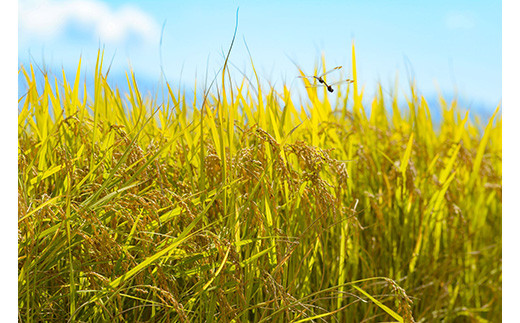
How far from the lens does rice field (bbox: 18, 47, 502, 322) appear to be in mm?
1025

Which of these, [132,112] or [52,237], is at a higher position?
[132,112]

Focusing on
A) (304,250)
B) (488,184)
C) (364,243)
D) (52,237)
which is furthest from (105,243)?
(488,184)

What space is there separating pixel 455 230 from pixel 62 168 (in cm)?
159

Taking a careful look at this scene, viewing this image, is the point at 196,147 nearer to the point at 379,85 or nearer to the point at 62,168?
the point at 62,168

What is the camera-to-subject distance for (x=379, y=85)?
2279 millimetres

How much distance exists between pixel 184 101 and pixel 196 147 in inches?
5.3

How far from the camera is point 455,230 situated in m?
2.06

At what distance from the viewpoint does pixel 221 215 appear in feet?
3.94

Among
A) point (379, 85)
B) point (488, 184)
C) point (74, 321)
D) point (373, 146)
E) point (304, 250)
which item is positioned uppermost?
point (379, 85)

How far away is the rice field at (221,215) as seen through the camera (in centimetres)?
103

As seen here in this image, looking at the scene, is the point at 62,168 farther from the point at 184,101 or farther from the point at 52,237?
the point at 184,101

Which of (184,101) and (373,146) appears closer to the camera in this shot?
(184,101)

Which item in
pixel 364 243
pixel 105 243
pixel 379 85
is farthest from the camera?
pixel 379 85
